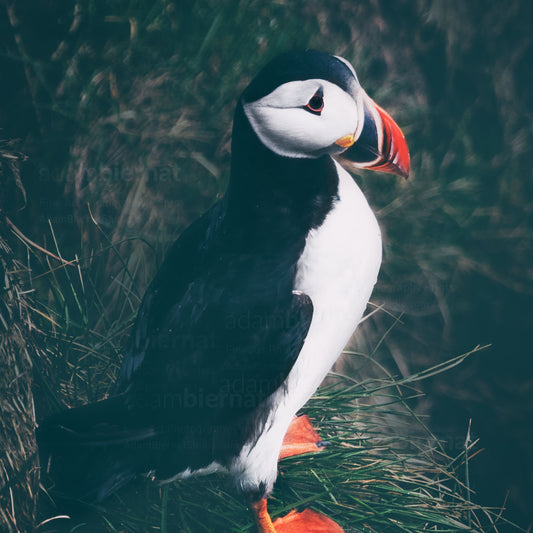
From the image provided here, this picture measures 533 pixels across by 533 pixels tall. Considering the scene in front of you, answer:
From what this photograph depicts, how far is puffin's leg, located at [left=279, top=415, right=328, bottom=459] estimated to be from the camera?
1363 mm

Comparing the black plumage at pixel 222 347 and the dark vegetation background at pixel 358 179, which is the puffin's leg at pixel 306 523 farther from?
the dark vegetation background at pixel 358 179

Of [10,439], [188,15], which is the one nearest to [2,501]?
[10,439]

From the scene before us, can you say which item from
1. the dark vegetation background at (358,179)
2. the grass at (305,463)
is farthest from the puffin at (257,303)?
the dark vegetation background at (358,179)

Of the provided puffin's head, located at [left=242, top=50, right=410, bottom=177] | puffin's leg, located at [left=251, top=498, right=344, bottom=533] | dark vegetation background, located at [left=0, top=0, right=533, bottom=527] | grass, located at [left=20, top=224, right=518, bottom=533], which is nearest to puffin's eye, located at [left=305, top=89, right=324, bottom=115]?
puffin's head, located at [left=242, top=50, right=410, bottom=177]

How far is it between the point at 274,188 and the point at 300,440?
0.64 m

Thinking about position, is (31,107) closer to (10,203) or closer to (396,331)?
(10,203)

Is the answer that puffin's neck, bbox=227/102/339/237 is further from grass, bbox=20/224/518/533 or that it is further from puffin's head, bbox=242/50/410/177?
grass, bbox=20/224/518/533

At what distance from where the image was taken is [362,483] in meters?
1.36

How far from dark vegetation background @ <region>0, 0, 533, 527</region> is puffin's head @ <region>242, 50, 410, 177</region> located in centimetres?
50

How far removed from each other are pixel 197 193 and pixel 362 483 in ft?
2.64

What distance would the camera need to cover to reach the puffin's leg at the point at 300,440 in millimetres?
1363

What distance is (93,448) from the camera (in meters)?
1.08

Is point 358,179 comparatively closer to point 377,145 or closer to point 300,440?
point 377,145

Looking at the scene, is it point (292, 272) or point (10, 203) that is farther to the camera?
point (10, 203)
